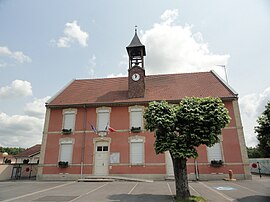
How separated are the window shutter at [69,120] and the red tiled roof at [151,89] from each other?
3.71ft

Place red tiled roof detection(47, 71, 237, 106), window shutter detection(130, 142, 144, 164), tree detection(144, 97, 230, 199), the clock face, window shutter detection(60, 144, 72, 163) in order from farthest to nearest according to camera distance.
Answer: the clock face < red tiled roof detection(47, 71, 237, 106) < window shutter detection(60, 144, 72, 163) < window shutter detection(130, 142, 144, 164) < tree detection(144, 97, 230, 199)

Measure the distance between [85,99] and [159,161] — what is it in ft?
29.4

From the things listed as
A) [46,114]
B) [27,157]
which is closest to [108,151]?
[46,114]

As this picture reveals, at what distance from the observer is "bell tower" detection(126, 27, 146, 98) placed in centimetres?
1834

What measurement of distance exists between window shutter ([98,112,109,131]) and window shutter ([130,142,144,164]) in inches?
121

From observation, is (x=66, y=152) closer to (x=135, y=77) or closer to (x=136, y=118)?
(x=136, y=118)

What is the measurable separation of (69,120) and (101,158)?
4707mm

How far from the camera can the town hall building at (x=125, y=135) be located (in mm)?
15625

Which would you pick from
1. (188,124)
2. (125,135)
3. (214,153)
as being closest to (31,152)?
(125,135)

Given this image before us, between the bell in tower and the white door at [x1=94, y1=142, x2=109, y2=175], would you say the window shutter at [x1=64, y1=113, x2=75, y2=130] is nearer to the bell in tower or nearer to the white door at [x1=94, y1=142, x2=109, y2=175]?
the white door at [x1=94, y1=142, x2=109, y2=175]

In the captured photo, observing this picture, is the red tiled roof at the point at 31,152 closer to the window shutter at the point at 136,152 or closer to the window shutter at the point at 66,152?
the window shutter at the point at 66,152

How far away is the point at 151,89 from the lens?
19234 mm

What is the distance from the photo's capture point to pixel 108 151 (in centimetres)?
1680

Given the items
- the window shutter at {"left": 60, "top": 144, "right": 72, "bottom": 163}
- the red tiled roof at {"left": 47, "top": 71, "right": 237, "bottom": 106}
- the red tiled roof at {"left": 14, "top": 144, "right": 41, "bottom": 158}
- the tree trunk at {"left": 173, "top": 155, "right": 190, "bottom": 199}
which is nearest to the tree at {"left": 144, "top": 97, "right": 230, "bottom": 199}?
the tree trunk at {"left": 173, "top": 155, "right": 190, "bottom": 199}
